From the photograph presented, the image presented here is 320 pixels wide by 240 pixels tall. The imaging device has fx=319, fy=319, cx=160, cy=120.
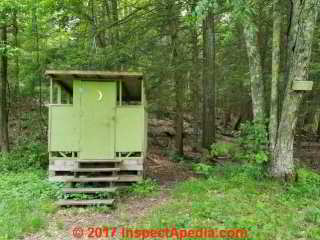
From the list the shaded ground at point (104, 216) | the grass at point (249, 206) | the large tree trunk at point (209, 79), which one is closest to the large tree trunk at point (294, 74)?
the grass at point (249, 206)

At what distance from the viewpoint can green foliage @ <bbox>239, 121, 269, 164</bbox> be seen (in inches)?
252

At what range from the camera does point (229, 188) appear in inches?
249

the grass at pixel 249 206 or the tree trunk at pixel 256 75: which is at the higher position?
the tree trunk at pixel 256 75

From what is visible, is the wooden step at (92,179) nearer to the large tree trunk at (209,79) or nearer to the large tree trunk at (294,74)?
the large tree trunk at (294,74)

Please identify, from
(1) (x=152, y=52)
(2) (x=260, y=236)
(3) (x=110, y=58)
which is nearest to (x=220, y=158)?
(1) (x=152, y=52)

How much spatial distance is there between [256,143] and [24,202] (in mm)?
4689

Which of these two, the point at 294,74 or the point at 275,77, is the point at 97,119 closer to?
the point at 275,77

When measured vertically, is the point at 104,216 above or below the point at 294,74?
below

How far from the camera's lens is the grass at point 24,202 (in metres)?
4.89


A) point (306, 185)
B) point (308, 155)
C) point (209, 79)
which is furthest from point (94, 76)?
point (308, 155)

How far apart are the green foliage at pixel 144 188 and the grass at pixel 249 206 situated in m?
0.54

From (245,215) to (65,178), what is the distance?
414 centimetres

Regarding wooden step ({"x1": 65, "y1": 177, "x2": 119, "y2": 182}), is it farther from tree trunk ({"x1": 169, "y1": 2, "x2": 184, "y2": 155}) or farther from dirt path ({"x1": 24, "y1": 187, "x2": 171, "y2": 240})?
tree trunk ({"x1": 169, "y1": 2, "x2": 184, "y2": 155})

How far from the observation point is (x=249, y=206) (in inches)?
209
